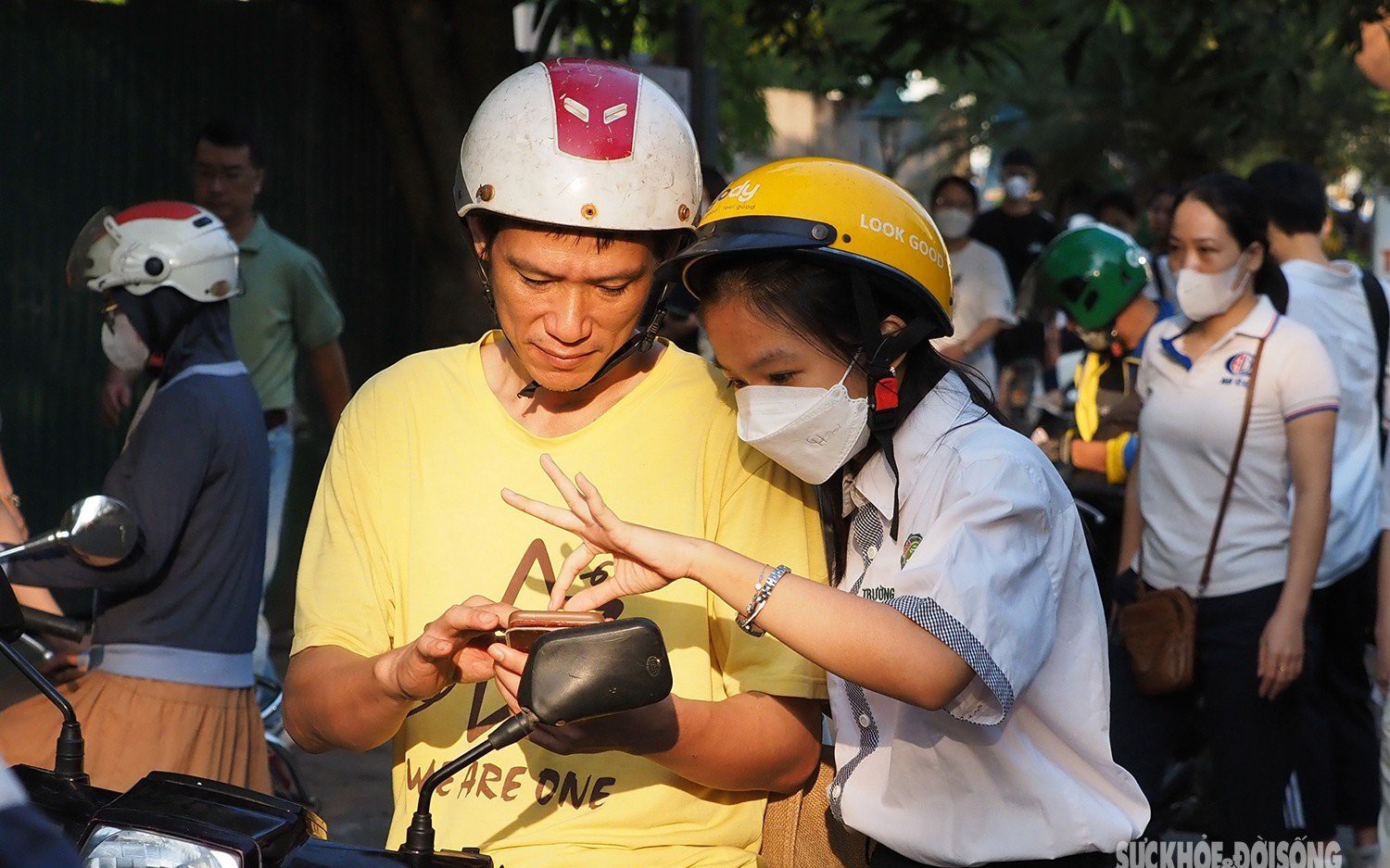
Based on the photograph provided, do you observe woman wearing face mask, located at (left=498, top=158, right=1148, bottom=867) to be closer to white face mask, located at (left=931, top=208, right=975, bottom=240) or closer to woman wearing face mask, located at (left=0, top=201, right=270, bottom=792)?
woman wearing face mask, located at (left=0, top=201, right=270, bottom=792)

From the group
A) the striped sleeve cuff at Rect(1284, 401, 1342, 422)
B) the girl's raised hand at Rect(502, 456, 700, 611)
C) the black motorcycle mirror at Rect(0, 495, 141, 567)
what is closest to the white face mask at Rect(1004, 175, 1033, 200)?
the striped sleeve cuff at Rect(1284, 401, 1342, 422)

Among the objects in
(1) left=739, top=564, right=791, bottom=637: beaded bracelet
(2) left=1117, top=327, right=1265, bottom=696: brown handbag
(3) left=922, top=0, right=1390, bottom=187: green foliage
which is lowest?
(3) left=922, top=0, right=1390, bottom=187: green foliage

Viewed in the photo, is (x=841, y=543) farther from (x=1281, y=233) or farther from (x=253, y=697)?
(x=1281, y=233)

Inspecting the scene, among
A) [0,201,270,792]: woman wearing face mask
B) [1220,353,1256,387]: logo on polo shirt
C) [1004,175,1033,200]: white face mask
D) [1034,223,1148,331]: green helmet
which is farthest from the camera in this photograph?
[1004,175,1033,200]: white face mask

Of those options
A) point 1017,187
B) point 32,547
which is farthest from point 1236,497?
point 1017,187

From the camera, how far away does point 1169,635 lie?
17.9 ft

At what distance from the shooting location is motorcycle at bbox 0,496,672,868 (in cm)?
213

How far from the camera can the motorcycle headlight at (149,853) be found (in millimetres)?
2125

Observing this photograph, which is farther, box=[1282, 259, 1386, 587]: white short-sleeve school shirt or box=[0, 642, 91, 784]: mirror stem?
box=[1282, 259, 1386, 587]: white short-sleeve school shirt

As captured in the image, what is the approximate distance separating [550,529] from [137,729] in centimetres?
204

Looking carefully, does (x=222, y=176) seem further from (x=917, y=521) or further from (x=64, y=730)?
(x=917, y=521)

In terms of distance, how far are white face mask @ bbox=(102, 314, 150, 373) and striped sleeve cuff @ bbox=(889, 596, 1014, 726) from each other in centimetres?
278

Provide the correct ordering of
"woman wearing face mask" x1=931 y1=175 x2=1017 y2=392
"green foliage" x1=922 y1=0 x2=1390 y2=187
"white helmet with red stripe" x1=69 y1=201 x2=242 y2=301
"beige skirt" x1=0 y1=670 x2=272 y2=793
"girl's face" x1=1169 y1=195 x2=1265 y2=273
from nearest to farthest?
"beige skirt" x1=0 y1=670 x2=272 y2=793 → "white helmet with red stripe" x1=69 y1=201 x2=242 y2=301 → "girl's face" x1=1169 y1=195 x2=1265 y2=273 → "woman wearing face mask" x1=931 y1=175 x2=1017 y2=392 → "green foliage" x1=922 y1=0 x2=1390 y2=187

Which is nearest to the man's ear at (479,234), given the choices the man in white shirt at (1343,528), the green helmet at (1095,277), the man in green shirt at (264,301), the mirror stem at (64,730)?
the mirror stem at (64,730)
